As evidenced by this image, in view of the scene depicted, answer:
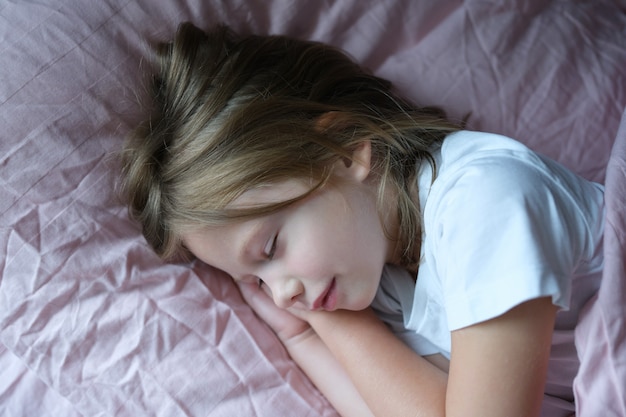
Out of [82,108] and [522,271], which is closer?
[522,271]

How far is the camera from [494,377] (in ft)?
2.51

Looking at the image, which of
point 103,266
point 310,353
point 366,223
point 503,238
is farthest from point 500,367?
point 103,266

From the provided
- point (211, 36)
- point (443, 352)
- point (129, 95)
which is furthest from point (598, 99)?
point (129, 95)

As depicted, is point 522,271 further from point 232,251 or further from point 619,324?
point 232,251

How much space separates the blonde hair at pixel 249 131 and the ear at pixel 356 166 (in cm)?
1

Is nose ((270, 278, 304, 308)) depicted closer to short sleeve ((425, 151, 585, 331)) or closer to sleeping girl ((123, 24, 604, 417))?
sleeping girl ((123, 24, 604, 417))

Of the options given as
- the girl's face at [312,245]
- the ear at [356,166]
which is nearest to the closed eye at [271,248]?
the girl's face at [312,245]

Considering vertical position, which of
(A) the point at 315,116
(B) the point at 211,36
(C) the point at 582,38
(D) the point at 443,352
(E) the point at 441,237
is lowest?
(D) the point at 443,352

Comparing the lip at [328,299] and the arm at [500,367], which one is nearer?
the arm at [500,367]

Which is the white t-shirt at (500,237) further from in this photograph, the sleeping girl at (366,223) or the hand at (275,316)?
the hand at (275,316)

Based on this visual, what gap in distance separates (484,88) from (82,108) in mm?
654

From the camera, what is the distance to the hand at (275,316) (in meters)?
1.06

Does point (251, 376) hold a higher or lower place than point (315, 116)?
lower

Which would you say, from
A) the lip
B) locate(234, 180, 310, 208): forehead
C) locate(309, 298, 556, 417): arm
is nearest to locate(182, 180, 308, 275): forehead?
locate(234, 180, 310, 208): forehead
